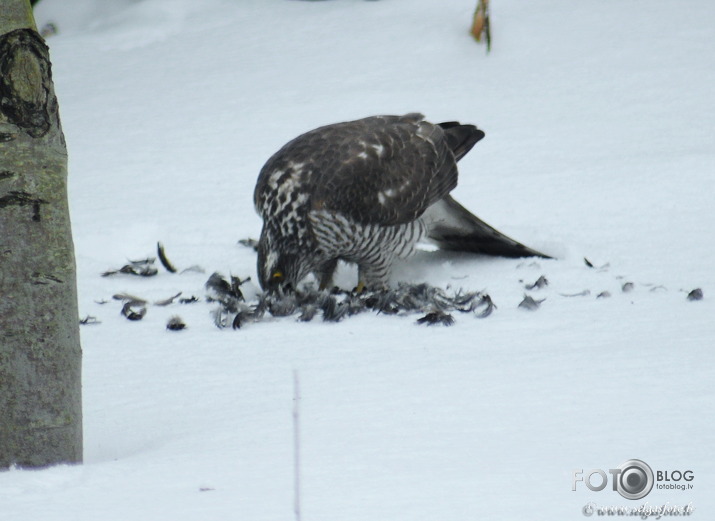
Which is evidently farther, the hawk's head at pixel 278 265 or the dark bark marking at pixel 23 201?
→ the hawk's head at pixel 278 265

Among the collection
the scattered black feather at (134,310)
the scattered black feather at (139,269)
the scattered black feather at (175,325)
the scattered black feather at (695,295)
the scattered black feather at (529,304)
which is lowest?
the scattered black feather at (175,325)

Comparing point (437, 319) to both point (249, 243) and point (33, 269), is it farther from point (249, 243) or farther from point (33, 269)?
point (33, 269)

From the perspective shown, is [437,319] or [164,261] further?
[164,261]

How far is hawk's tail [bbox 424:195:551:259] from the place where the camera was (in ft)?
16.4

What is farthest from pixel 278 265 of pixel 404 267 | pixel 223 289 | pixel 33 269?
pixel 33 269

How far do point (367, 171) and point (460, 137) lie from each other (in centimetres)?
76

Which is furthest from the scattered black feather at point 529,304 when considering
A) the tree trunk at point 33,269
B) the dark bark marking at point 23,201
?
the dark bark marking at point 23,201

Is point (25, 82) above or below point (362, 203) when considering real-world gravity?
above

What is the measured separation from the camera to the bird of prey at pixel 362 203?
4523 mm

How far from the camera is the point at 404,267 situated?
5.14m

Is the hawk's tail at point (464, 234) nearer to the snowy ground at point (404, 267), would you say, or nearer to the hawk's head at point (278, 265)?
the snowy ground at point (404, 267)

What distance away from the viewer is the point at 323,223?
14.9ft

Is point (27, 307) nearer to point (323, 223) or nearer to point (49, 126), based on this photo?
point (49, 126)

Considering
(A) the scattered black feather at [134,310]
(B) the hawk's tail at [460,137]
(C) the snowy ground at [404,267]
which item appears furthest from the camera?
(B) the hawk's tail at [460,137]
